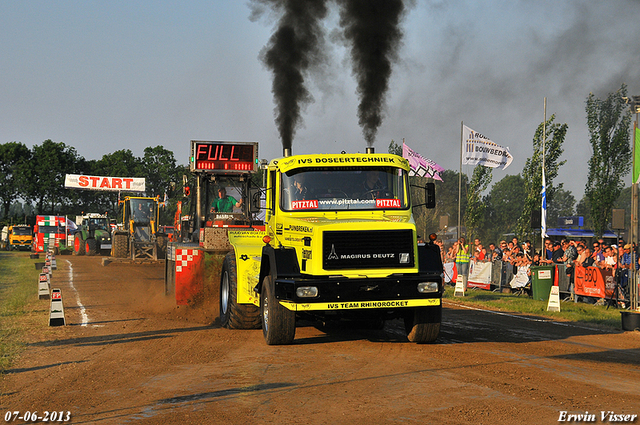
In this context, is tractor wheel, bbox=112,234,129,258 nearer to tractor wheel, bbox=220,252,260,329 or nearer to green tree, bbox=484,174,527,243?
tractor wheel, bbox=220,252,260,329

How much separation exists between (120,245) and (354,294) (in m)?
27.2

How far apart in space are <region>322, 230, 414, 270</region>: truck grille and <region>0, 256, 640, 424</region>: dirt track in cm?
126

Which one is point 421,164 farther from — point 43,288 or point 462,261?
point 43,288

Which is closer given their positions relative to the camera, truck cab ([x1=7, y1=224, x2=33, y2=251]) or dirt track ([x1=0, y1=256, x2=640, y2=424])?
dirt track ([x1=0, y1=256, x2=640, y2=424])

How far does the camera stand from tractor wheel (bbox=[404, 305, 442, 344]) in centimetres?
1005

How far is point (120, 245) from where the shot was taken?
34.4 m

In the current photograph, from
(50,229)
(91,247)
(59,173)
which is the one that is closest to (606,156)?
(91,247)

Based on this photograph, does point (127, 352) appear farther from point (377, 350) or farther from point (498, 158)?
point (498, 158)

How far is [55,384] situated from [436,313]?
5370 millimetres

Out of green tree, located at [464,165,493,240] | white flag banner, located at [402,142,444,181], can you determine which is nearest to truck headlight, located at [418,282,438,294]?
white flag banner, located at [402,142,444,181]

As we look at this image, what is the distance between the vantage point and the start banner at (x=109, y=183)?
5533cm

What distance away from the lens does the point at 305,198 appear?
34.1ft

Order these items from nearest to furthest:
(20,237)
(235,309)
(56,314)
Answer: (235,309) → (56,314) → (20,237)

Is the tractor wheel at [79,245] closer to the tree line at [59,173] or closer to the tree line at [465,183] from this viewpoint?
the tree line at [465,183]
